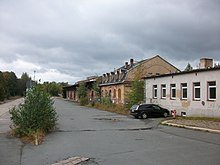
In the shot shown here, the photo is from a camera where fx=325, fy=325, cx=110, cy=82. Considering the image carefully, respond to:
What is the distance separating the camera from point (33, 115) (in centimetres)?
1864

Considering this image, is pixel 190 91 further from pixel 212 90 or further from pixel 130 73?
pixel 130 73

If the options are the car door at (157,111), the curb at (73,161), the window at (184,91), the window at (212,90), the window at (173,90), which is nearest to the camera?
the curb at (73,161)

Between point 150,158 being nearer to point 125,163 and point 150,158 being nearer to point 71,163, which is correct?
point 125,163

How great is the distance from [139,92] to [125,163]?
1212 inches

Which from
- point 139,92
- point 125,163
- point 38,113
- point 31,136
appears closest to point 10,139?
point 31,136

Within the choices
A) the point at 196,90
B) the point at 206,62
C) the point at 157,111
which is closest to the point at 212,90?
the point at 196,90

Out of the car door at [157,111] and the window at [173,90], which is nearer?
the car door at [157,111]

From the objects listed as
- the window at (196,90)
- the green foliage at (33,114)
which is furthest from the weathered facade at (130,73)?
the green foliage at (33,114)

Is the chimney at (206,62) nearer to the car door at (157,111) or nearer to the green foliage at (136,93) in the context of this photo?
the car door at (157,111)

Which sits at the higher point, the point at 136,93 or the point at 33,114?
the point at 136,93

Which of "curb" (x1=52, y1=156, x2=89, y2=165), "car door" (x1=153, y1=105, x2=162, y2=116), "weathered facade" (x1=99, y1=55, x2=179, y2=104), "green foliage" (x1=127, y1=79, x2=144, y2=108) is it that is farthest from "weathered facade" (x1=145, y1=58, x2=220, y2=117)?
"curb" (x1=52, y1=156, x2=89, y2=165)

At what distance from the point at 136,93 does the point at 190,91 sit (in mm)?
10716

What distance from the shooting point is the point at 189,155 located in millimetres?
11016

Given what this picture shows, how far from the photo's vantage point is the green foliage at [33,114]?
59.7 feet
